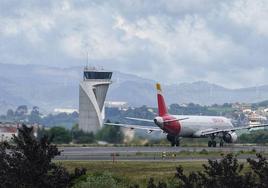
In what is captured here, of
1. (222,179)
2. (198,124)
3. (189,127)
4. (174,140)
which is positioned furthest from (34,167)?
(198,124)

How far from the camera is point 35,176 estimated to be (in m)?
45.0

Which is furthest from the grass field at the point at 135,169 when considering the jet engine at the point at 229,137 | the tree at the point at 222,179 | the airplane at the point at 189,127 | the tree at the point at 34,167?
the jet engine at the point at 229,137

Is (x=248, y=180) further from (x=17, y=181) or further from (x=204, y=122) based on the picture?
(x=204, y=122)

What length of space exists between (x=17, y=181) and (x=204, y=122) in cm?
9160

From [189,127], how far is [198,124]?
7.01 feet

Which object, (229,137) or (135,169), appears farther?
(229,137)

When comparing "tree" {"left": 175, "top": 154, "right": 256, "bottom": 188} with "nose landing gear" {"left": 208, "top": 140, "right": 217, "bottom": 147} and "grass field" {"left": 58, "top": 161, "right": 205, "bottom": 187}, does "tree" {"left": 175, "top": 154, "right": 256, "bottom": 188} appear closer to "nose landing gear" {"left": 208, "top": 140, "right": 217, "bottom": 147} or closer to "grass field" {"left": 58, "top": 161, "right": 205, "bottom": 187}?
"grass field" {"left": 58, "top": 161, "right": 205, "bottom": 187}

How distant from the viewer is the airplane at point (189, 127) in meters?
130

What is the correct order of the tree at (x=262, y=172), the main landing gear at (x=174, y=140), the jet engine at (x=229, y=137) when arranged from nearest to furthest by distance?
1. the tree at (x=262, y=172)
2. the main landing gear at (x=174, y=140)
3. the jet engine at (x=229, y=137)

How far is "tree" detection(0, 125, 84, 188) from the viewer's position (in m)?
44.9

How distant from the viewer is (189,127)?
13225 cm

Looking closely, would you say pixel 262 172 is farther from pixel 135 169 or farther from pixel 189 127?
pixel 189 127

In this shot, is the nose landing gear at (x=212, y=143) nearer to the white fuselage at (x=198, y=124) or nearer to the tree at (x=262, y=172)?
the white fuselage at (x=198, y=124)

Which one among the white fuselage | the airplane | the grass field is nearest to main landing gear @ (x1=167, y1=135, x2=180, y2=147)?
the airplane
